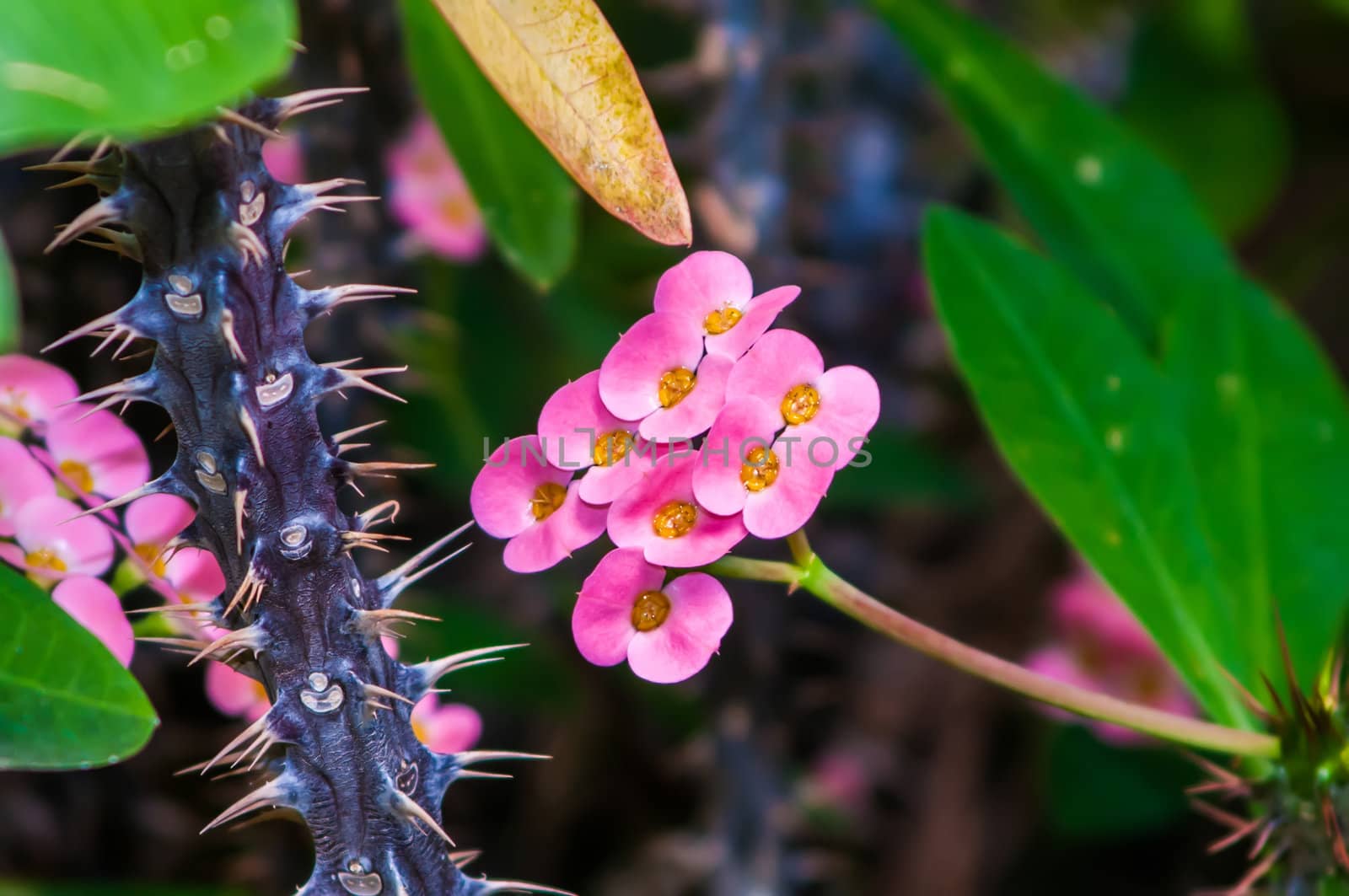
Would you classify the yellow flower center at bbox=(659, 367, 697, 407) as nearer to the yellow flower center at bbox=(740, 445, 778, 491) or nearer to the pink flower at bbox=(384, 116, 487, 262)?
the yellow flower center at bbox=(740, 445, 778, 491)

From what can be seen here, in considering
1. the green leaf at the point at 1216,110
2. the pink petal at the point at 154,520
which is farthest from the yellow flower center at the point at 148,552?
the green leaf at the point at 1216,110

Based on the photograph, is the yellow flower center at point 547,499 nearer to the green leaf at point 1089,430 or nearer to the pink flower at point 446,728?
the pink flower at point 446,728

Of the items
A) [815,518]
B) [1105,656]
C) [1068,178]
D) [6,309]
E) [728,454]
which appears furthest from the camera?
[815,518]

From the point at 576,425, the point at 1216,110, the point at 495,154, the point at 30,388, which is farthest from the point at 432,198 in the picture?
the point at 1216,110

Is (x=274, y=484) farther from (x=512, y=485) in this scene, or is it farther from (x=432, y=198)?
(x=432, y=198)

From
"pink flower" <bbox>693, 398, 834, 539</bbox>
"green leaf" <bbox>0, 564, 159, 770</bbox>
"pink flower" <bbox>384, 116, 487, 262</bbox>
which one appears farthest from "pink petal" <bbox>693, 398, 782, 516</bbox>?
"pink flower" <bbox>384, 116, 487, 262</bbox>

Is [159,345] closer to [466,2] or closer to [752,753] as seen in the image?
[466,2]

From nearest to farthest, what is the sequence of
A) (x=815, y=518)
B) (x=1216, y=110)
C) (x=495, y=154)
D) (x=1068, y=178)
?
(x=495, y=154), (x=1068, y=178), (x=815, y=518), (x=1216, y=110)
